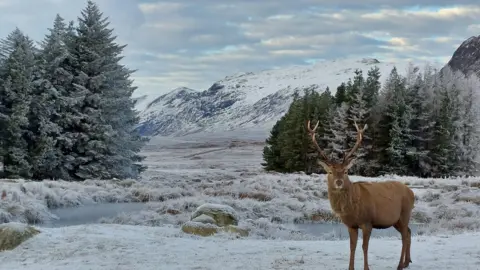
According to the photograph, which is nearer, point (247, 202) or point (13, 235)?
point (13, 235)

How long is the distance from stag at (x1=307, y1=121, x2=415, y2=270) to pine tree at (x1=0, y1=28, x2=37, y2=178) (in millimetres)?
28258

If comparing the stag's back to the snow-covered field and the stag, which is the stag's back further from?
the snow-covered field

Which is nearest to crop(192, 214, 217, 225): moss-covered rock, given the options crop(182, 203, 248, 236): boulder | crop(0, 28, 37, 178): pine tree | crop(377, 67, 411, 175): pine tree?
crop(182, 203, 248, 236): boulder

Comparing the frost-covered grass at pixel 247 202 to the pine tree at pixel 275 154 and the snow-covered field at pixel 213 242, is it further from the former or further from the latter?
the pine tree at pixel 275 154

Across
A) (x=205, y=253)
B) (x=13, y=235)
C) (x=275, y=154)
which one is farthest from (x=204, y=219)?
(x=275, y=154)

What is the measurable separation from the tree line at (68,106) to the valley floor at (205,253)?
22.6m

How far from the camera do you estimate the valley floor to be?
1078cm

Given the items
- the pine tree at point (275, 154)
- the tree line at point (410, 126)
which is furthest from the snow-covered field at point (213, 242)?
the pine tree at point (275, 154)

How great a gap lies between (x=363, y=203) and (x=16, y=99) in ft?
97.7

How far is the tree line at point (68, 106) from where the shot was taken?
114 ft

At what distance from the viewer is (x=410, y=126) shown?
5084cm

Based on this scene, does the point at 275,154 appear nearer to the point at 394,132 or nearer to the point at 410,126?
the point at 410,126

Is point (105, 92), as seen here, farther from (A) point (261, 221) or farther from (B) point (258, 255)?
(B) point (258, 255)

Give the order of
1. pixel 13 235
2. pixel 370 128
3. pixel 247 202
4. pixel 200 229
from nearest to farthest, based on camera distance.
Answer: pixel 13 235
pixel 200 229
pixel 247 202
pixel 370 128
